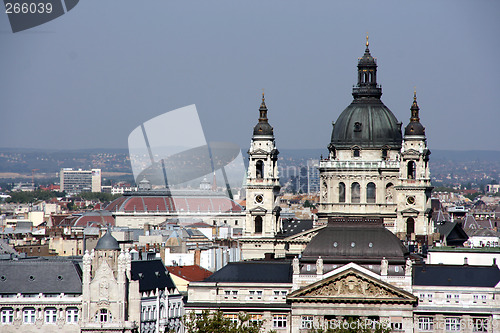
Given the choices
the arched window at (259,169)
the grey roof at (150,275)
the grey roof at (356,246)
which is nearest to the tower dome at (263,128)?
the arched window at (259,169)

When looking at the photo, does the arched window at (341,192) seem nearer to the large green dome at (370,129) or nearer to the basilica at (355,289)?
the large green dome at (370,129)

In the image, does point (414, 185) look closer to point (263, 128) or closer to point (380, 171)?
point (380, 171)

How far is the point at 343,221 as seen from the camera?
124438 mm

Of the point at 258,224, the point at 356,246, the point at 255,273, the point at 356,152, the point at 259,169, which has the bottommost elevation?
the point at 255,273

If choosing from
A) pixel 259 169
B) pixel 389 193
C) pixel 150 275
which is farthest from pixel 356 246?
pixel 259 169

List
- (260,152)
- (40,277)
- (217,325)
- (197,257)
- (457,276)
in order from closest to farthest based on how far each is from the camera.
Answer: (217,325) → (457,276) → (40,277) → (197,257) → (260,152)

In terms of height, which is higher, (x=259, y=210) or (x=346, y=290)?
(x=259, y=210)

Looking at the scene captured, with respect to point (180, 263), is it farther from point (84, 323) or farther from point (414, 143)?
point (84, 323)

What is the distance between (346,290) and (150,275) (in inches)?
622

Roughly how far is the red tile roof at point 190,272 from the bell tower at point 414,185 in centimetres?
2190

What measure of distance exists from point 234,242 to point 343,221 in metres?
67.9

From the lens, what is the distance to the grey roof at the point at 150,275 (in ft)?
401

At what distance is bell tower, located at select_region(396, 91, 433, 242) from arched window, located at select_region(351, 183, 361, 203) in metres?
3.68

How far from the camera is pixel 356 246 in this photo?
4702 inches
